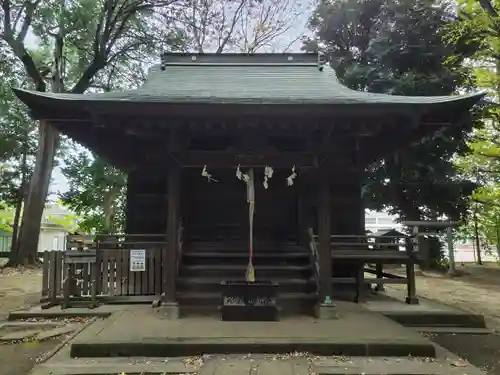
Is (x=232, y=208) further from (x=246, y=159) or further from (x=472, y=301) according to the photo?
(x=472, y=301)

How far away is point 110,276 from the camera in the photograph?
6.80 m

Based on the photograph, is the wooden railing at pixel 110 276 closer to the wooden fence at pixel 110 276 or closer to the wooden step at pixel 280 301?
the wooden fence at pixel 110 276

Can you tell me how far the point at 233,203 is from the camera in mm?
7754

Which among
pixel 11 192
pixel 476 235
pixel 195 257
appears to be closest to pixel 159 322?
pixel 195 257

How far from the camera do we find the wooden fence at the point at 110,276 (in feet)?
22.1

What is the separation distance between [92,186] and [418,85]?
15.6m

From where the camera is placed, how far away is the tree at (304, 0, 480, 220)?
1444 cm

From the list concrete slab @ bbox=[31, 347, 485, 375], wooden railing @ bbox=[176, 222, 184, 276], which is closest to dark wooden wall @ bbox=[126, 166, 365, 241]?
wooden railing @ bbox=[176, 222, 184, 276]

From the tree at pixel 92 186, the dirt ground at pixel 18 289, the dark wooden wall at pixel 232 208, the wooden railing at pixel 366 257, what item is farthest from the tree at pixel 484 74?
the tree at pixel 92 186

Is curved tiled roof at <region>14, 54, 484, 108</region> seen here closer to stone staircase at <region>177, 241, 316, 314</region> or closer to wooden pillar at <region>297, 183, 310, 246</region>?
wooden pillar at <region>297, 183, 310, 246</region>

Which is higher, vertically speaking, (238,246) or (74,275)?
(238,246)

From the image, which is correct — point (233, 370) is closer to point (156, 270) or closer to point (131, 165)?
point (156, 270)

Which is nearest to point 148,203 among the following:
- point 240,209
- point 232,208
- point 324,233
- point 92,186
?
point 232,208

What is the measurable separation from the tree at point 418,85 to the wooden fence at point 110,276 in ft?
34.2
